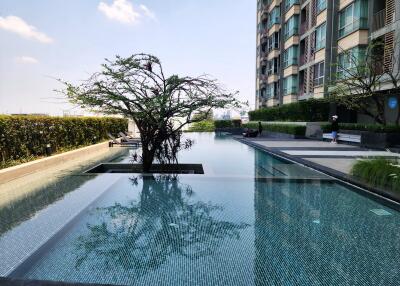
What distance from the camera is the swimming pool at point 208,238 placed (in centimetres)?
377

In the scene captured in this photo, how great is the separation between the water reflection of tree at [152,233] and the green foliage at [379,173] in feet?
13.0

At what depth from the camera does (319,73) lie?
3083cm

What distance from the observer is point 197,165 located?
1182 cm

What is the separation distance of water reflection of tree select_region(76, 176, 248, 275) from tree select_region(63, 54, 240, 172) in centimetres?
308

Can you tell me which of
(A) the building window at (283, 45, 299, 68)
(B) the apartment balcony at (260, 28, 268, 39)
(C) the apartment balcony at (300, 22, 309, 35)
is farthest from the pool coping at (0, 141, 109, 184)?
(B) the apartment balcony at (260, 28, 268, 39)

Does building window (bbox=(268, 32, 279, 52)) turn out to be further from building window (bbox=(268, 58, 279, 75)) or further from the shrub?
the shrub

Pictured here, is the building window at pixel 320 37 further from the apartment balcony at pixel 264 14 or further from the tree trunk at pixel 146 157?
the tree trunk at pixel 146 157

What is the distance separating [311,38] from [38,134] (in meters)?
28.5

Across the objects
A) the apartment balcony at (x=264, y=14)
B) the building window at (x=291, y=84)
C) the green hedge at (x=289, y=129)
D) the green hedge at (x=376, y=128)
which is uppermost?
the apartment balcony at (x=264, y=14)

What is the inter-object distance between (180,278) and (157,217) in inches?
93.5

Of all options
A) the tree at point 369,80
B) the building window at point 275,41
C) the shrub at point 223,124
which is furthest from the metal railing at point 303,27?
the shrub at point 223,124

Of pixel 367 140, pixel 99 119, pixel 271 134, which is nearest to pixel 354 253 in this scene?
pixel 367 140

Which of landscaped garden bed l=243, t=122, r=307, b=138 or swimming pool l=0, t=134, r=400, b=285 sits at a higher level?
landscaped garden bed l=243, t=122, r=307, b=138

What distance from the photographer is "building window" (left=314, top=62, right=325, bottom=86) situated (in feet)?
98.4
